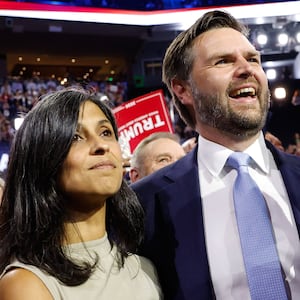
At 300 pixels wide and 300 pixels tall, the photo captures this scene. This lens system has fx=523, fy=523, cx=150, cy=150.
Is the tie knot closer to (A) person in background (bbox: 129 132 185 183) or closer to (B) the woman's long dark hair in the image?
(B) the woman's long dark hair

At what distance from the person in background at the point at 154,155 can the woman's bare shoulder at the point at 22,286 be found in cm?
137

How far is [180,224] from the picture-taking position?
1249 mm

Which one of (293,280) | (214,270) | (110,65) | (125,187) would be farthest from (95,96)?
(110,65)

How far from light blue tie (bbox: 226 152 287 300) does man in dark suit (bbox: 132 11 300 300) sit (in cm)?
2

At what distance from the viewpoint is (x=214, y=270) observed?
46.5 inches

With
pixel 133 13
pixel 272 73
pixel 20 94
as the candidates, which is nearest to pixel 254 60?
pixel 133 13

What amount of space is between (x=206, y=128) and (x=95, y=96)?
0.33 m

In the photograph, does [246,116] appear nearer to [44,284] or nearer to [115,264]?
[115,264]

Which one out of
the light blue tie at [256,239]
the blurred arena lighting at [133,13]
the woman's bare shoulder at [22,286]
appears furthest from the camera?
the blurred arena lighting at [133,13]

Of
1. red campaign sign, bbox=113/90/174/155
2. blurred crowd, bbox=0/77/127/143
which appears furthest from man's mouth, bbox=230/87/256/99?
blurred crowd, bbox=0/77/127/143

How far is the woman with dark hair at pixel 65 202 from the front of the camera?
101 centimetres

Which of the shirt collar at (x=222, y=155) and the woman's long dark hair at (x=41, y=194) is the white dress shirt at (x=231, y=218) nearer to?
the shirt collar at (x=222, y=155)

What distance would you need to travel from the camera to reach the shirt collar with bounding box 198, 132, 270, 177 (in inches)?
50.2

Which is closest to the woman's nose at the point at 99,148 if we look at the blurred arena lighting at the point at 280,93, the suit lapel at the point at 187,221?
the suit lapel at the point at 187,221
